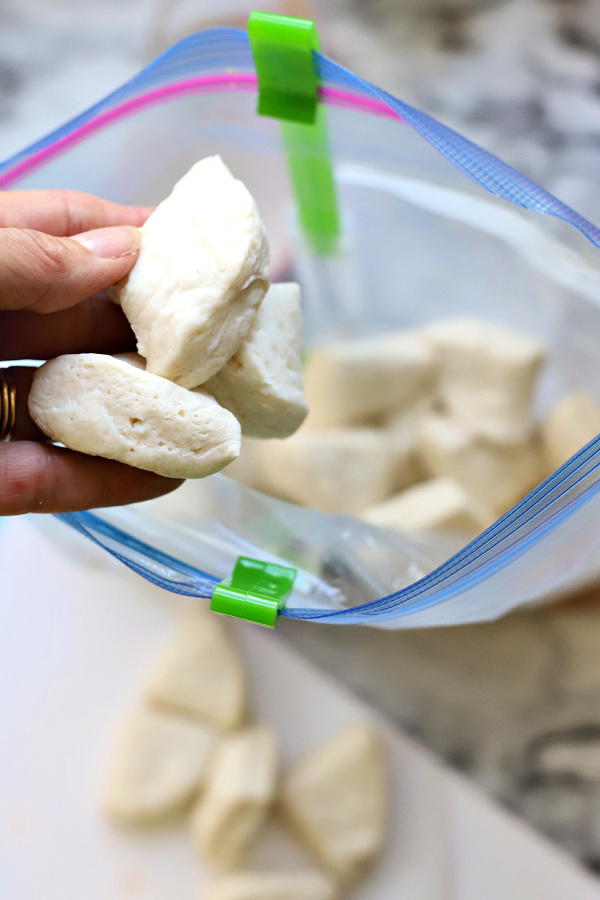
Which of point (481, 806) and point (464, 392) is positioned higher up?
point (464, 392)

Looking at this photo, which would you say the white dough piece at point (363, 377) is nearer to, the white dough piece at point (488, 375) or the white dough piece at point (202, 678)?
the white dough piece at point (488, 375)

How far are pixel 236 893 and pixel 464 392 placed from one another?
0.58 m

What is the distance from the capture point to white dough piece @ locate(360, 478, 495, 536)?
2.36 feet

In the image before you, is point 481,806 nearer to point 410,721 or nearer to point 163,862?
point 410,721

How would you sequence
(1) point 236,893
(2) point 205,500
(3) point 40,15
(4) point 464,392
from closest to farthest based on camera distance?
(2) point 205,500, (1) point 236,893, (4) point 464,392, (3) point 40,15

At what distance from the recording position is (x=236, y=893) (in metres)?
0.72

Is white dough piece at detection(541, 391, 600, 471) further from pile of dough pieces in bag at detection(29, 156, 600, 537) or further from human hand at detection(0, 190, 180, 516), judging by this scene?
human hand at detection(0, 190, 180, 516)

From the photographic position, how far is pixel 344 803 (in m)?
0.75

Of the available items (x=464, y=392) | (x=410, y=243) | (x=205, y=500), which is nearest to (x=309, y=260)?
(x=410, y=243)

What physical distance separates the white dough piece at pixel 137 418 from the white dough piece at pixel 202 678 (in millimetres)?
428

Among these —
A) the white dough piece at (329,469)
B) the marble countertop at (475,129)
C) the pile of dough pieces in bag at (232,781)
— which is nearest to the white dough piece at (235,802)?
the pile of dough pieces in bag at (232,781)

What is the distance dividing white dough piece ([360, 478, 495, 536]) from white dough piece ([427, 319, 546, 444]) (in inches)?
3.5

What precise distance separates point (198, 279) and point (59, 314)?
0.14 meters

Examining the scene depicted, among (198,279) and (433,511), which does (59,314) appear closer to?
(198,279)
